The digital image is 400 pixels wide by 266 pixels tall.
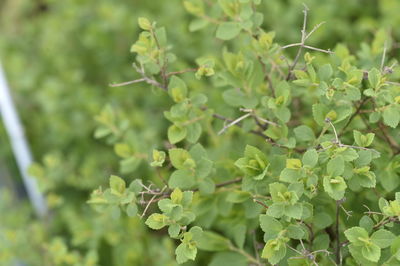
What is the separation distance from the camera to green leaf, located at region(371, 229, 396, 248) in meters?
0.91

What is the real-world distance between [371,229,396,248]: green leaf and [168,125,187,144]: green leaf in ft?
1.40

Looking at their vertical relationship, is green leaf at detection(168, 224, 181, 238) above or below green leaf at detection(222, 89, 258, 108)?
below

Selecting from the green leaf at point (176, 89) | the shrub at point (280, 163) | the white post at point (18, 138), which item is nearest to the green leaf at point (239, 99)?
the shrub at point (280, 163)

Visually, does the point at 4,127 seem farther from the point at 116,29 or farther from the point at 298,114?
the point at 298,114

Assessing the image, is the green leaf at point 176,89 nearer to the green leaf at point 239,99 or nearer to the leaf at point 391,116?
the green leaf at point 239,99

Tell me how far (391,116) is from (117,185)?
54cm

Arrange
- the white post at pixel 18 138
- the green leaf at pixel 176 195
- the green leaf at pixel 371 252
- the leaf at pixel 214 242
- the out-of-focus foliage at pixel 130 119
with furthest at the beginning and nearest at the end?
the white post at pixel 18 138, the leaf at pixel 214 242, the out-of-focus foliage at pixel 130 119, the green leaf at pixel 176 195, the green leaf at pixel 371 252

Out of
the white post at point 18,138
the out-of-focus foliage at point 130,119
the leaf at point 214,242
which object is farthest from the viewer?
the white post at point 18,138

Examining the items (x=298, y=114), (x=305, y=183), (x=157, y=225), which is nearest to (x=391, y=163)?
(x=305, y=183)

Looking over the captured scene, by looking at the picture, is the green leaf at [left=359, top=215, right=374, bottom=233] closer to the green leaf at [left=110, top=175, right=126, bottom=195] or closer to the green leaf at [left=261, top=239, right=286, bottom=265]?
the green leaf at [left=261, top=239, right=286, bottom=265]

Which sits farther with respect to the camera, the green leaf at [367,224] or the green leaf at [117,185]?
the green leaf at [117,185]

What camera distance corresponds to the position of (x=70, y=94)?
2.13 metres

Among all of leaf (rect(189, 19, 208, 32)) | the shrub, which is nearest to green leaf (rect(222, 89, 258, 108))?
the shrub

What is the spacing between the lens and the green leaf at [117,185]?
3.55 ft
